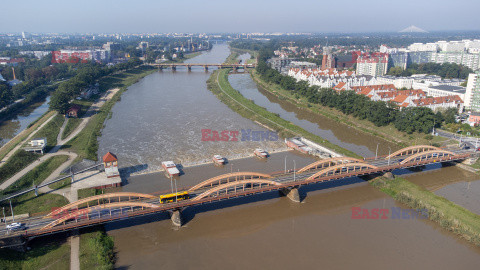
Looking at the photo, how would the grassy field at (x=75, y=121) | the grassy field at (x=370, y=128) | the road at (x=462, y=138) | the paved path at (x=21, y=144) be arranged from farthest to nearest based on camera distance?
the grassy field at (x=75, y=121) → the grassy field at (x=370, y=128) → the road at (x=462, y=138) → the paved path at (x=21, y=144)

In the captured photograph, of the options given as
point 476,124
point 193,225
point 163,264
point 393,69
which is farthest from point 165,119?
point 393,69

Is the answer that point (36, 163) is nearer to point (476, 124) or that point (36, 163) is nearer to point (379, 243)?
point (379, 243)

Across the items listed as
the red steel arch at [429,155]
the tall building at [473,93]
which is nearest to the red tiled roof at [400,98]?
the tall building at [473,93]

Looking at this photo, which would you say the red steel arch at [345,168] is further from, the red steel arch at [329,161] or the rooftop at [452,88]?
the rooftop at [452,88]

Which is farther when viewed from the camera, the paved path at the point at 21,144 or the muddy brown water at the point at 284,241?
the paved path at the point at 21,144

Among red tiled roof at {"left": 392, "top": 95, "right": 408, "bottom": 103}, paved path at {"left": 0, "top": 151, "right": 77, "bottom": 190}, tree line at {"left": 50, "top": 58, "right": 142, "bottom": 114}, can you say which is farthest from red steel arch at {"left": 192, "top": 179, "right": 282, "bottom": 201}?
tree line at {"left": 50, "top": 58, "right": 142, "bottom": 114}

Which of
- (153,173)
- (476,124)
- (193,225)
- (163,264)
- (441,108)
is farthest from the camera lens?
(441,108)

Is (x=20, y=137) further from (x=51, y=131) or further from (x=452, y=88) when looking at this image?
(x=452, y=88)
